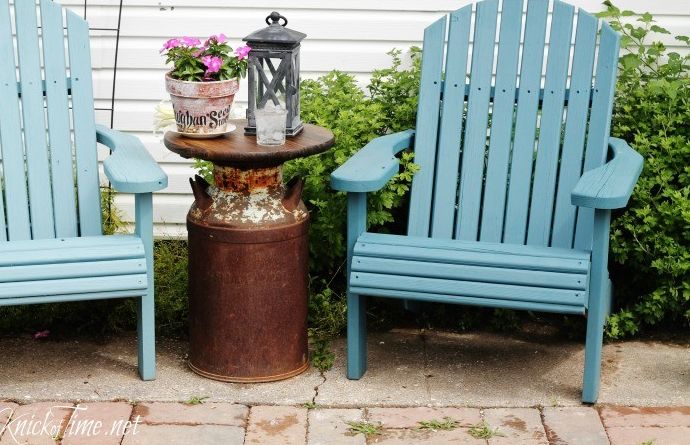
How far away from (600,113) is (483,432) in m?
1.26

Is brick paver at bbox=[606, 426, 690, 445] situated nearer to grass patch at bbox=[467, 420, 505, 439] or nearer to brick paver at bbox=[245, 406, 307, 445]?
grass patch at bbox=[467, 420, 505, 439]

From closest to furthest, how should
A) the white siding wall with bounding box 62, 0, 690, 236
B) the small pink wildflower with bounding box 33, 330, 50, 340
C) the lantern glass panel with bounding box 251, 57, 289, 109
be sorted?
1. the lantern glass panel with bounding box 251, 57, 289, 109
2. the small pink wildflower with bounding box 33, 330, 50, 340
3. the white siding wall with bounding box 62, 0, 690, 236

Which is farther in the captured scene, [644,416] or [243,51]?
[243,51]

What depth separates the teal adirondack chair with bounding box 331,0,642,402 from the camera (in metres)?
3.75

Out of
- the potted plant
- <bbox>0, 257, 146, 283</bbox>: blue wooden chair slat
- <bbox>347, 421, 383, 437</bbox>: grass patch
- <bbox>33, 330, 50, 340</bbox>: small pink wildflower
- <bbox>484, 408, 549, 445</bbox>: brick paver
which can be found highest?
the potted plant

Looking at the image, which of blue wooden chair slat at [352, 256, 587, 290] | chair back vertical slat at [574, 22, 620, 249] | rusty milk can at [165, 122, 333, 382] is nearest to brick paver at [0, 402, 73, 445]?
rusty milk can at [165, 122, 333, 382]

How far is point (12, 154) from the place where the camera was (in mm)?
3977

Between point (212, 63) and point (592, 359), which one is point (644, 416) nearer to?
point (592, 359)

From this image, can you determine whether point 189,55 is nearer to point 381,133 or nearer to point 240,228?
point 240,228

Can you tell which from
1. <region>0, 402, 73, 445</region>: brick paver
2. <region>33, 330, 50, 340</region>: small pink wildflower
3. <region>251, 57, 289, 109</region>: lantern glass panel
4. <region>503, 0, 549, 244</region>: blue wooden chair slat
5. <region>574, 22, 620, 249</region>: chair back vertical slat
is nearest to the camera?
<region>0, 402, 73, 445</region>: brick paver

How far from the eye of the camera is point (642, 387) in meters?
3.80

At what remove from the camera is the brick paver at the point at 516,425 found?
340 centimetres

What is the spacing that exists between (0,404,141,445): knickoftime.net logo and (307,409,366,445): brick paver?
1.81 feet

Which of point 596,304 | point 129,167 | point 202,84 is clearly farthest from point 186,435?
point 596,304
